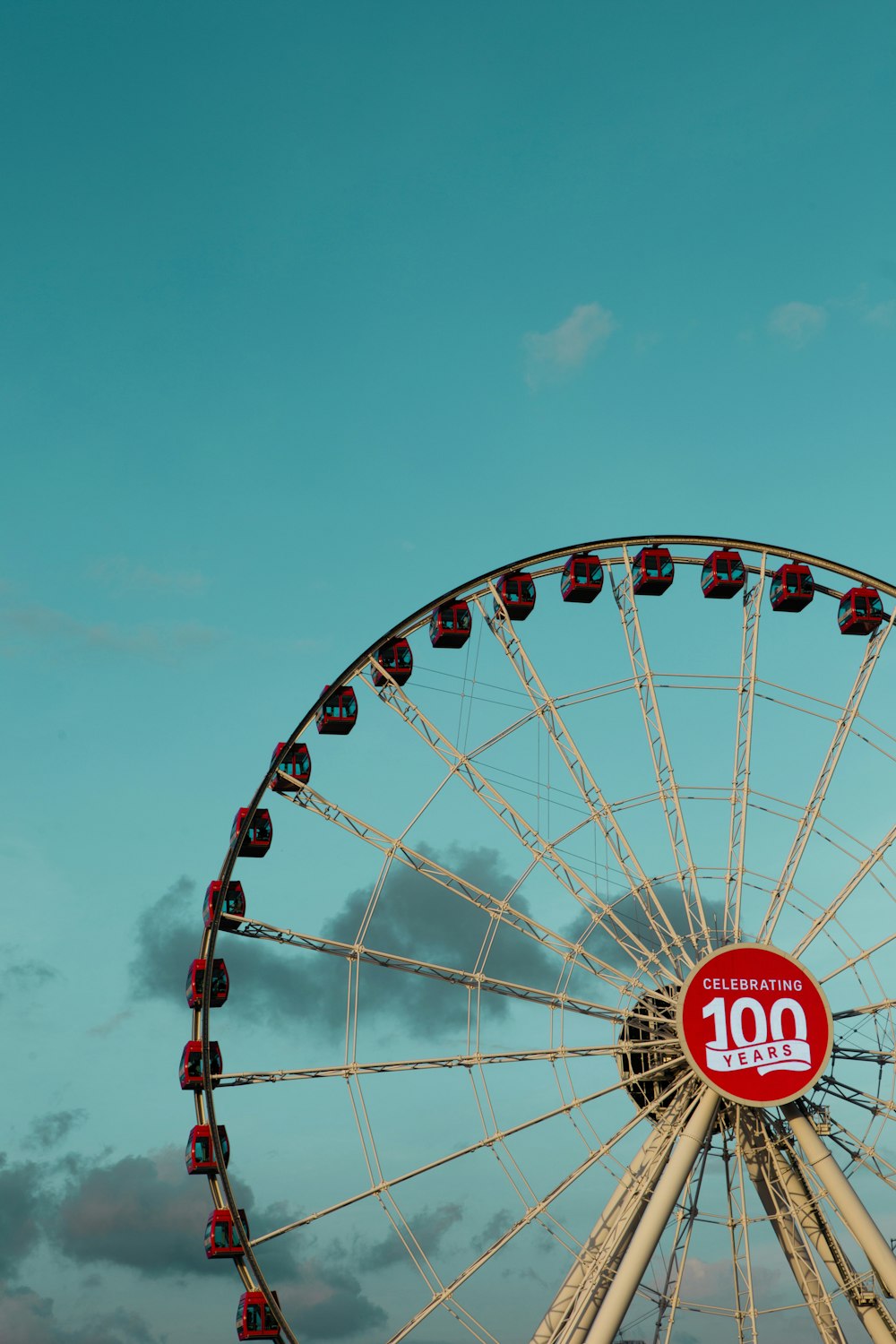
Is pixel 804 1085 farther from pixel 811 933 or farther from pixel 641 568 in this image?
pixel 641 568

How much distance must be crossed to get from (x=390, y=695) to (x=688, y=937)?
9.86 m

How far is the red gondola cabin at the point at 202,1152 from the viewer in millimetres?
38772

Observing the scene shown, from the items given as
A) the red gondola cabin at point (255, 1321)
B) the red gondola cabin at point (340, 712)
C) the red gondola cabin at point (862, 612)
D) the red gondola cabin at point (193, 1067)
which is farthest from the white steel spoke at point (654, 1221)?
the red gondola cabin at point (862, 612)

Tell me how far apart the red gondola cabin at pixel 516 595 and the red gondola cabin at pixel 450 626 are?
0.96 meters

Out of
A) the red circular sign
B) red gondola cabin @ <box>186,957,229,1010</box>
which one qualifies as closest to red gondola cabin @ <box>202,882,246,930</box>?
red gondola cabin @ <box>186,957,229,1010</box>

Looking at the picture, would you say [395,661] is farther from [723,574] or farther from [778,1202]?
[778,1202]

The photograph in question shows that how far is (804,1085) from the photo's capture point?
127 feet

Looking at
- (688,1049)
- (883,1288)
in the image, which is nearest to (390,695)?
(688,1049)

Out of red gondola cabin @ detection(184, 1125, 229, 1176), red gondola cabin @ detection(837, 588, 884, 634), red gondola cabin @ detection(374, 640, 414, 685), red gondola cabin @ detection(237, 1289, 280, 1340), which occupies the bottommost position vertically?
red gondola cabin @ detection(237, 1289, 280, 1340)

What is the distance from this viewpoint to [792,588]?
46.7 m

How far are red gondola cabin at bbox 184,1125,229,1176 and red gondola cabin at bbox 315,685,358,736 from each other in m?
10.5

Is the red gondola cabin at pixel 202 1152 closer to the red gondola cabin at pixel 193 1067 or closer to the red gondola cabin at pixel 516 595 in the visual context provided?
the red gondola cabin at pixel 193 1067

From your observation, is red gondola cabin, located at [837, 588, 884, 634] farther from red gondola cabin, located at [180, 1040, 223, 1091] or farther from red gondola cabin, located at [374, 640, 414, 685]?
red gondola cabin, located at [180, 1040, 223, 1091]

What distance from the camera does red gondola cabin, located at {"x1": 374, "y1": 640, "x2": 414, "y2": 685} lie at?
1741 inches
